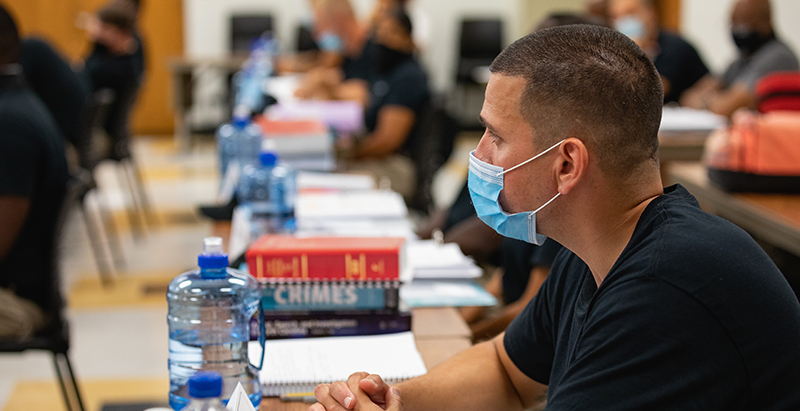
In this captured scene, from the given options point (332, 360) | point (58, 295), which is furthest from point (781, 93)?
point (58, 295)

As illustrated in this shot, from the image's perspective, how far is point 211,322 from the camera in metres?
1.35

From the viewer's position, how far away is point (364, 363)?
4.29 feet

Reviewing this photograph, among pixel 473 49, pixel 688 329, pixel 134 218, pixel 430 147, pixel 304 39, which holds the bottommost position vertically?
pixel 134 218

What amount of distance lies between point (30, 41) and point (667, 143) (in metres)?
3.36

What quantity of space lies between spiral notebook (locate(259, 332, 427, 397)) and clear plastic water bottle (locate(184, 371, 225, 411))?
38 centimetres

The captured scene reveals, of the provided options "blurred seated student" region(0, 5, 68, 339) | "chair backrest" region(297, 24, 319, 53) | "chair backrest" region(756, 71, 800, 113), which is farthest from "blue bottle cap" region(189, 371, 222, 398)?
"chair backrest" region(297, 24, 319, 53)

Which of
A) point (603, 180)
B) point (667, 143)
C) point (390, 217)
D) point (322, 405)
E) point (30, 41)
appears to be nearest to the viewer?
point (603, 180)

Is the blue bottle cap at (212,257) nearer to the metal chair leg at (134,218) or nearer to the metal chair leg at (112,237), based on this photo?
the metal chair leg at (112,237)

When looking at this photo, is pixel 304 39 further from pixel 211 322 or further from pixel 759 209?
pixel 211 322

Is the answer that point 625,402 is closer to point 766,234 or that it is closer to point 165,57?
point 766,234

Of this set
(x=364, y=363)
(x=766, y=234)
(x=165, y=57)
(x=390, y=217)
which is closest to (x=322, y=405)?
(x=364, y=363)

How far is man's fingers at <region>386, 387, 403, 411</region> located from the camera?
3.65 feet

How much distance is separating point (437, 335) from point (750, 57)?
146 inches

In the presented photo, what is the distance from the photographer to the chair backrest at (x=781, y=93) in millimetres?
2842
